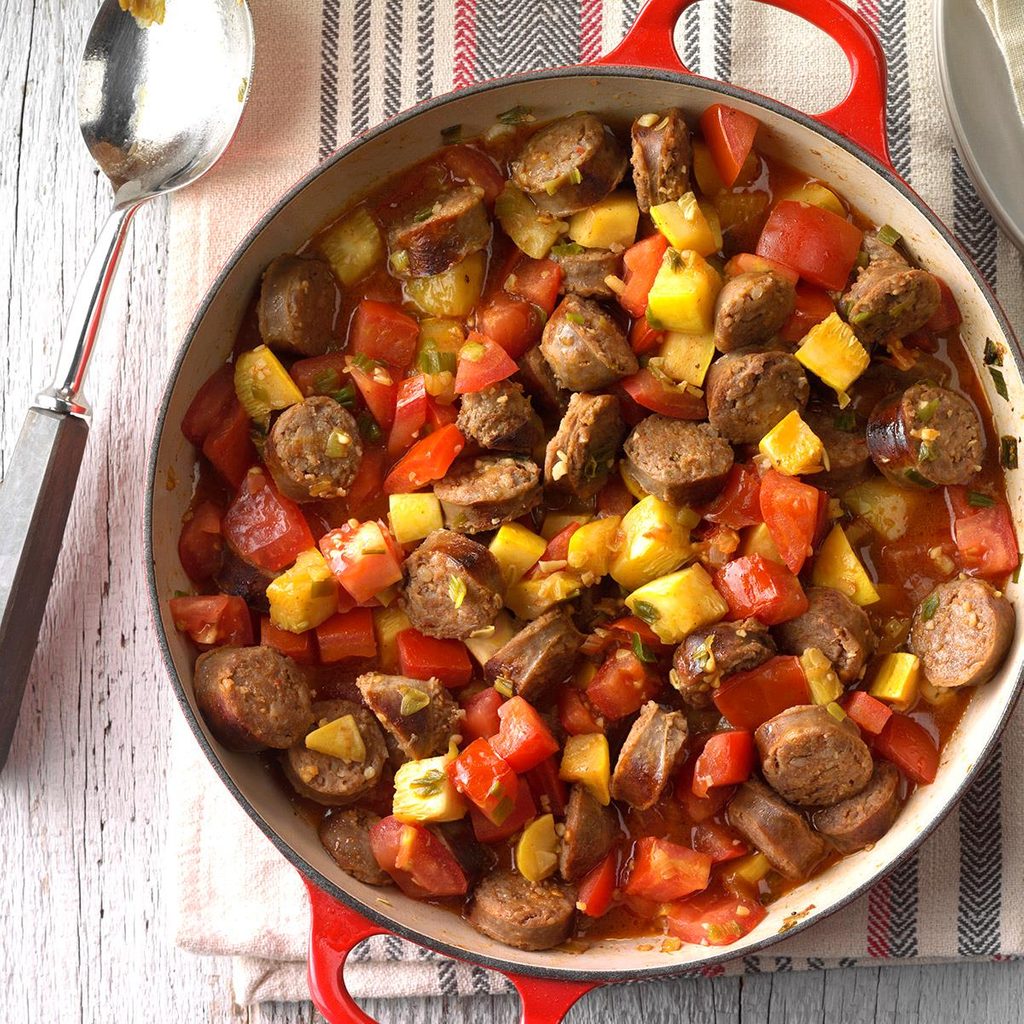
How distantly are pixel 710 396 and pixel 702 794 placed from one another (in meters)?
1.24

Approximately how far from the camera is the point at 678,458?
3.51 meters

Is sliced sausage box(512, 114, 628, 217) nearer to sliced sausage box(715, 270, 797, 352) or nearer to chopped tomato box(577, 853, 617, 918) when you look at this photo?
sliced sausage box(715, 270, 797, 352)

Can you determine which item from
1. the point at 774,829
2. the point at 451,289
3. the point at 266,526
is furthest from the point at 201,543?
the point at 774,829

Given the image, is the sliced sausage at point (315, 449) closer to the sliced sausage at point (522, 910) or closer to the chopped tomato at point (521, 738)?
the chopped tomato at point (521, 738)

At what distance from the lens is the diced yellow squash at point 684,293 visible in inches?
138

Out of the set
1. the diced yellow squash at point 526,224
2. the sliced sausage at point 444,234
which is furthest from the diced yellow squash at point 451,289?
the diced yellow squash at point 526,224

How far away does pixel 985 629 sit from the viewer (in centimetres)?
341

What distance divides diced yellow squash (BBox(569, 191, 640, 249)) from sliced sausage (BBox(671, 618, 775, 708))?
50.0 inches

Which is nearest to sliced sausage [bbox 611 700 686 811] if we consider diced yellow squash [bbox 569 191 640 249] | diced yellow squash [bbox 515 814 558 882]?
diced yellow squash [bbox 515 814 558 882]

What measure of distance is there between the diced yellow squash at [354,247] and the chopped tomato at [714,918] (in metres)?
2.29

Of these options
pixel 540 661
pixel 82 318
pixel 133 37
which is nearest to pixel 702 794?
pixel 540 661

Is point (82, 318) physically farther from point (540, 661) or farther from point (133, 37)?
point (540, 661)

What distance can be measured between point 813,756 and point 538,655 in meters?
0.88

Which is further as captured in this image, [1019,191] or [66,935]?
[66,935]
